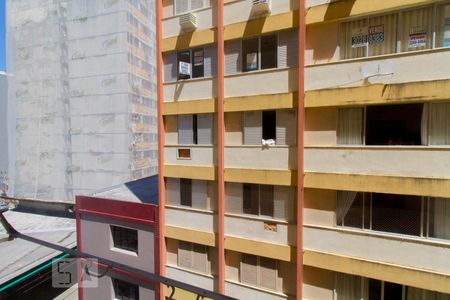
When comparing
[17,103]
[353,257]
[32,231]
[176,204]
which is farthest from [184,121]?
[17,103]

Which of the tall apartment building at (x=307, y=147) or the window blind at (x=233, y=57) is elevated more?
the window blind at (x=233, y=57)

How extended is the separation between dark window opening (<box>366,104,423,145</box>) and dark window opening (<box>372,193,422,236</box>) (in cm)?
183

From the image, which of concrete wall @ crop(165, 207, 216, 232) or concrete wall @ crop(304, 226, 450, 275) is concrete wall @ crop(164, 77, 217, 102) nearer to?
concrete wall @ crop(165, 207, 216, 232)

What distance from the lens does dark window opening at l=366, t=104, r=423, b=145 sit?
8.70 metres

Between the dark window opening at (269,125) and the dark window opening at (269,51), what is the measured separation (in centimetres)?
186

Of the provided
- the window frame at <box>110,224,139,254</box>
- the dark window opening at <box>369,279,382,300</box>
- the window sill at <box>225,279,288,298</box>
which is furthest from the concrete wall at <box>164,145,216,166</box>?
the dark window opening at <box>369,279,382,300</box>

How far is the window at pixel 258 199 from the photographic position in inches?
436

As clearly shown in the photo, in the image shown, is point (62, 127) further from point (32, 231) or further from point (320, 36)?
point (320, 36)

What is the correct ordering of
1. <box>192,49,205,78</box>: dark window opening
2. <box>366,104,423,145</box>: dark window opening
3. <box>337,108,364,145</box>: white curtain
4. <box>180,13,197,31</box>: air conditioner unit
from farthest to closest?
<box>192,49,205,78</box>: dark window opening → <box>180,13,197,31</box>: air conditioner unit → <box>337,108,364,145</box>: white curtain → <box>366,104,423,145</box>: dark window opening

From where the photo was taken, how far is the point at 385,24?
9.01 metres

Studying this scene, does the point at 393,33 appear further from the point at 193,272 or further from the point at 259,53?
the point at 193,272

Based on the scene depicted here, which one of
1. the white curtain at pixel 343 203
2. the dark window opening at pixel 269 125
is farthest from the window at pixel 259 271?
the dark window opening at pixel 269 125

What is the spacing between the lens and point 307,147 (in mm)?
10055

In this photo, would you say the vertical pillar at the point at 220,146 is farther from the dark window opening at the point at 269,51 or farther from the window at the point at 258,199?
the dark window opening at the point at 269,51
